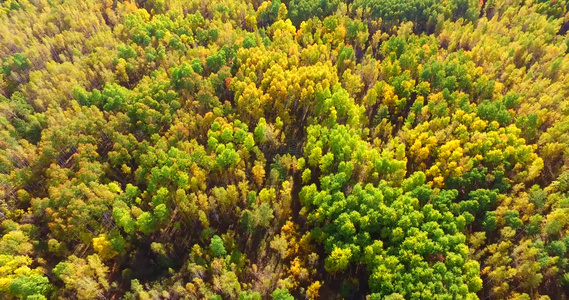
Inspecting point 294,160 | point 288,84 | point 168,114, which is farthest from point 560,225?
point 168,114

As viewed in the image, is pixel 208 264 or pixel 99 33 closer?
pixel 208 264

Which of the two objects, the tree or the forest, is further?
the tree

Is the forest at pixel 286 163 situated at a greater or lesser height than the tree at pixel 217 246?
greater

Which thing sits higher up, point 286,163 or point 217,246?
point 286,163

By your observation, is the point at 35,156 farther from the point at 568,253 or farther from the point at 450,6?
the point at 450,6

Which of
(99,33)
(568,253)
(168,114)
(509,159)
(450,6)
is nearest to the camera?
(568,253)

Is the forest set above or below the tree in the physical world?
above

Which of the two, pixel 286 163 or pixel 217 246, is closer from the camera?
pixel 217 246

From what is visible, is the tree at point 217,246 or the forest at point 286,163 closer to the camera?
the forest at point 286,163
